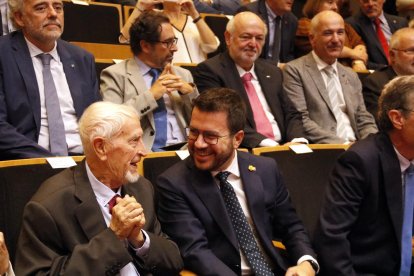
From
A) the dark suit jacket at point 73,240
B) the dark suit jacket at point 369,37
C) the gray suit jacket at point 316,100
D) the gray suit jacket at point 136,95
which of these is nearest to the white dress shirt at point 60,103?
the gray suit jacket at point 136,95

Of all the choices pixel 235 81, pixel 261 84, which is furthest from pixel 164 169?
pixel 261 84

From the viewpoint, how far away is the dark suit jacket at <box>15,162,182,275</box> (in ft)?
6.52

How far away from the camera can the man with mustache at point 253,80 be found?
3805 mm

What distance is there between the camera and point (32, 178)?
2412 millimetres

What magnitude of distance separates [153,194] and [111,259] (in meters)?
0.45

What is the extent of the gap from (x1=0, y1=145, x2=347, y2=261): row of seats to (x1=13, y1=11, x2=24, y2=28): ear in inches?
38.3

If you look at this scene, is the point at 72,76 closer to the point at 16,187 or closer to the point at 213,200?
the point at 16,187

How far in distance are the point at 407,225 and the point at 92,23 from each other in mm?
2699

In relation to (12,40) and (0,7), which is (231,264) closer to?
(12,40)

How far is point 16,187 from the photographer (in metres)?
2.37

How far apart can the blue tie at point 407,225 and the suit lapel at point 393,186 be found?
0.03 m

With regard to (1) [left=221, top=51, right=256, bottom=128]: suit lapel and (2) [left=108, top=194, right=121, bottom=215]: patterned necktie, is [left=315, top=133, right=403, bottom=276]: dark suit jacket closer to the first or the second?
(2) [left=108, top=194, right=121, bottom=215]: patterned necktie

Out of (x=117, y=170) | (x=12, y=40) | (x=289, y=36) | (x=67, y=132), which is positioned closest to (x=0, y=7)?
(x=12, y=40)

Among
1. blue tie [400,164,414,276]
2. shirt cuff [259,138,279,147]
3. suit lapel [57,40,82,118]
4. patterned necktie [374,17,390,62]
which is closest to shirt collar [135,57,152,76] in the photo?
suit lapel [57,40,82,118]
